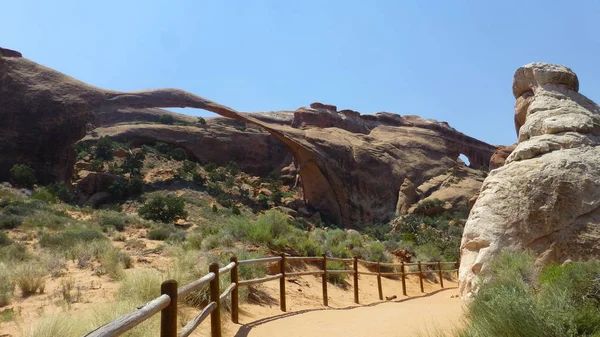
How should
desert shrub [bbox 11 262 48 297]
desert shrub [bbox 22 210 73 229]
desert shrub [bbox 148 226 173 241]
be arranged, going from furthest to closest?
desert shrub [bbox 22 210 73 229], desert shrub [bbox 148 226 173 241], desert shrub [bbox 11 262 48 297]

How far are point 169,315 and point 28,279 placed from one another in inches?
269

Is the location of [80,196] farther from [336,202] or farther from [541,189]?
[541,189]

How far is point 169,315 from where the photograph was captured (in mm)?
3723

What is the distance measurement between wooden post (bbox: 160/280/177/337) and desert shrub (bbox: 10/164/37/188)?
36.4 m

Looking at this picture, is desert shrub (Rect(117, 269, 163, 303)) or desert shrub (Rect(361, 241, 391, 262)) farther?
desert shrub (Rect(361, 241, 391, 262))

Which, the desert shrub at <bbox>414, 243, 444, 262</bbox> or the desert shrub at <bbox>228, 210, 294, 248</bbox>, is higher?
the desert shrub at <bbox>228, 210, 294, 248</bbox>

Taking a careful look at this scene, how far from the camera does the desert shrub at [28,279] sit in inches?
356

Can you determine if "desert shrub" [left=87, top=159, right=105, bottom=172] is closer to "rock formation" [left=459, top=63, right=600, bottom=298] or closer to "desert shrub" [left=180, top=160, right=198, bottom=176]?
"desert shrub" [left=180, top=160, right=198, bottom=176]

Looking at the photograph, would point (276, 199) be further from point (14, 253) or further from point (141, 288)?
point (141, 288)

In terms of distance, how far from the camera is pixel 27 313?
25.3ft

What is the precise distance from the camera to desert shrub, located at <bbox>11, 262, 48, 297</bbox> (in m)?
9.05

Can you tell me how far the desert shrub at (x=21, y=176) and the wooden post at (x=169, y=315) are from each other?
119ft

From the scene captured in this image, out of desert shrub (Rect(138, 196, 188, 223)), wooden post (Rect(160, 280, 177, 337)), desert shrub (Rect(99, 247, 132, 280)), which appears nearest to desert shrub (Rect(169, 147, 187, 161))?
desert shrub (Rect(138, 196, 188, 223))

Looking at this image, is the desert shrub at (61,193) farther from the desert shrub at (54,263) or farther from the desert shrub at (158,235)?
the desert shrub at (54,263)
